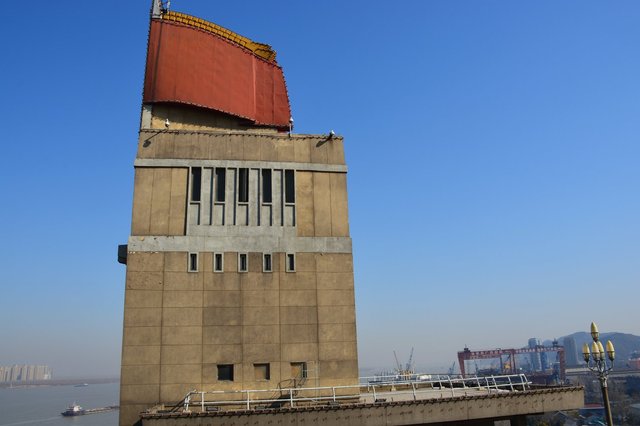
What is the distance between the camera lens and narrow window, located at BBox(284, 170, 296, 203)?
91.4 ft

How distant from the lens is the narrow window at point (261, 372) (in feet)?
81.3

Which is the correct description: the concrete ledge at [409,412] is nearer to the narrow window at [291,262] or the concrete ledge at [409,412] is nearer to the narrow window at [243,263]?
the narrow window at [291,262]

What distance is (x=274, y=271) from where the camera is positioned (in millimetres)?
26359

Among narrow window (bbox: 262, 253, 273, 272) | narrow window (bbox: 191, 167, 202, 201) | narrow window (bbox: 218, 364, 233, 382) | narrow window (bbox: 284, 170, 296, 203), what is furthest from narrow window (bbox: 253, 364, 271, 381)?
narrow window (bbox: 191, 167, 202, 201)

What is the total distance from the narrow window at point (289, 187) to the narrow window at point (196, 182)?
4880mm

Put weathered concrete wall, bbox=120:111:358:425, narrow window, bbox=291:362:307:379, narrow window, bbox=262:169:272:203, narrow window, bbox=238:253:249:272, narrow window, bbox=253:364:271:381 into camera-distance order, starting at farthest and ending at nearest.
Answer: narrow window, bbox=262:169:272:203
narrow window, bbox=238:253:249:272
narrow window, bbox=291:362:307:379
narrow window, bbox=253:364:271:381
weathered concrete wall, bbox=120:111:358:425

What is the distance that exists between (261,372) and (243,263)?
582cm

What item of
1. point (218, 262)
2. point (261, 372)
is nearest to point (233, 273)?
point (218, 262)

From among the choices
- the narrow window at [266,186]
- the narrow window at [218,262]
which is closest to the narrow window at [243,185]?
the narrow window at [266,186]

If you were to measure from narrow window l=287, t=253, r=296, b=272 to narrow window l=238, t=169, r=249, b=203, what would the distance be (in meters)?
4.06

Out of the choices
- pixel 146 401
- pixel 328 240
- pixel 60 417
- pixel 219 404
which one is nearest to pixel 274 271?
pixel 328 240

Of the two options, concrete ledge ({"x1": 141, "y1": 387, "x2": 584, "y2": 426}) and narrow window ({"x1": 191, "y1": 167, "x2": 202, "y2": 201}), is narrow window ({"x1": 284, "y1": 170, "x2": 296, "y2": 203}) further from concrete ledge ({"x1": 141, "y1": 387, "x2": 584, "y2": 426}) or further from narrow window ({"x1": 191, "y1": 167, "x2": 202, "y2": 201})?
concrete ledge ({"x1": 141, "y1": 387, "x2": 584, "y2": 426})

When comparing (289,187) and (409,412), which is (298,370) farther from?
(289,187)

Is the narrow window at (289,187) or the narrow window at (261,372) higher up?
the narrow window at (289,187)
